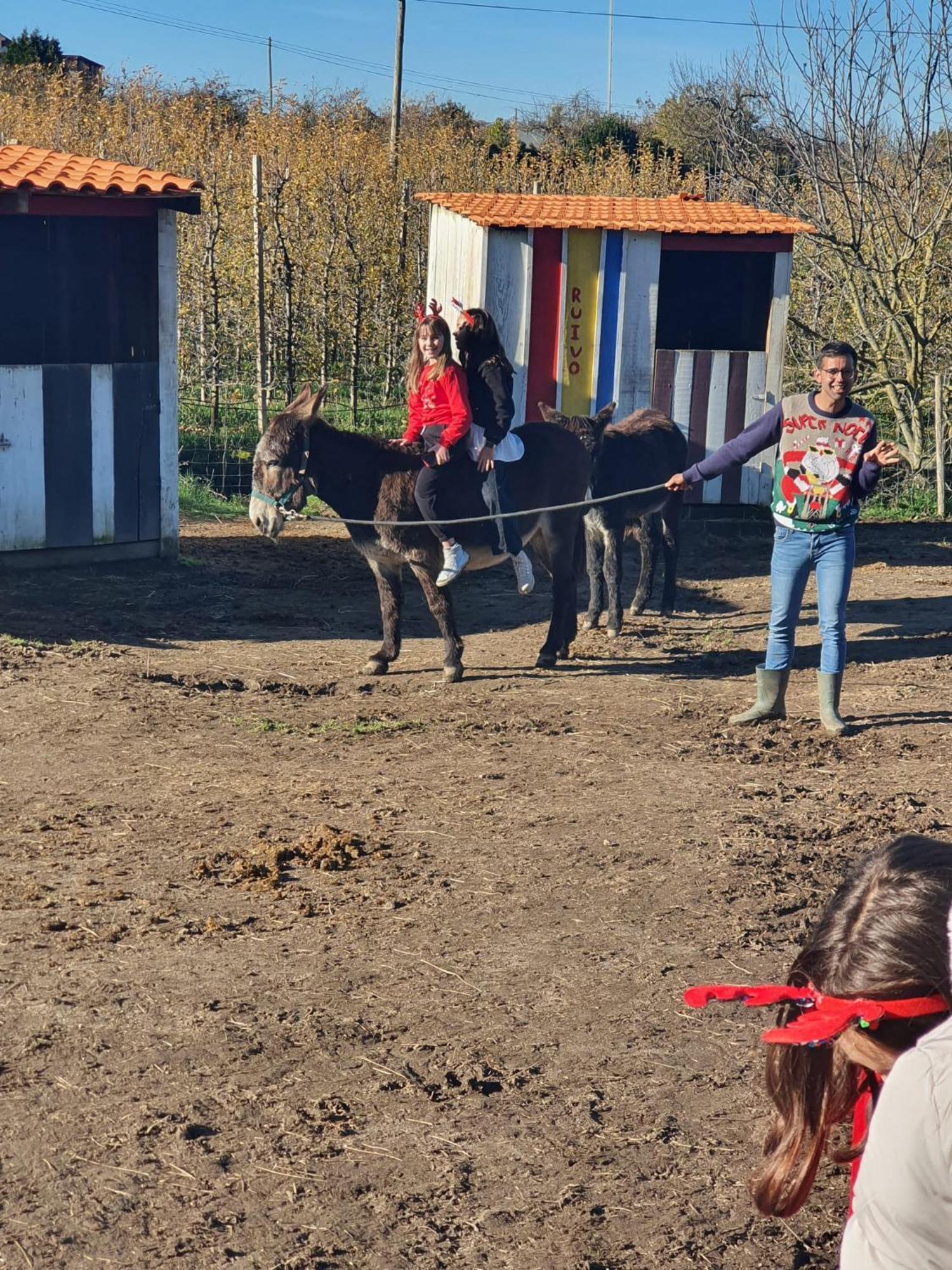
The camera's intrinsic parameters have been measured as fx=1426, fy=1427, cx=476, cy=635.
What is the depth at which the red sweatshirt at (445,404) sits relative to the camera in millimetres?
8492

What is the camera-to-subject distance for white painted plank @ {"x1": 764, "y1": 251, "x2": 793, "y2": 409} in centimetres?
1275

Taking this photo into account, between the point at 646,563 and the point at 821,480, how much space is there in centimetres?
358

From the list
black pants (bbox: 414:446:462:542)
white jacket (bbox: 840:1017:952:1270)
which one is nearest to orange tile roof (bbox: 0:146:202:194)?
black pants (bbox: 414:446:462:542)

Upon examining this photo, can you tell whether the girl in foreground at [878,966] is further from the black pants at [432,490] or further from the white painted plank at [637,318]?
the white painted plank at [637,318]

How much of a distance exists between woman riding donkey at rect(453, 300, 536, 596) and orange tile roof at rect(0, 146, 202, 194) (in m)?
3.29

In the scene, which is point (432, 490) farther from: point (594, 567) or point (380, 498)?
point (594, 567)

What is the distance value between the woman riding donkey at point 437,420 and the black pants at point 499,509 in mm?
266

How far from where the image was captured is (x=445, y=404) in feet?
28.1

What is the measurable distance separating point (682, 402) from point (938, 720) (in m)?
5.74

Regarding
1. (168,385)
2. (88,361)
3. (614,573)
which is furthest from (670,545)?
(88,361)

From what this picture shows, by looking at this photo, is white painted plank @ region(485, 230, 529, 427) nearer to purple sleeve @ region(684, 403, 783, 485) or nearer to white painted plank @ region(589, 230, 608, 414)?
white painted plank @ region(589, 230, 608, 414)

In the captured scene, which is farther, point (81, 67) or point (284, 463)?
point (81, 67)

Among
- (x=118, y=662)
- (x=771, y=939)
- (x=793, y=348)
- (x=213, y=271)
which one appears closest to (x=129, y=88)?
(x=213, y=271)

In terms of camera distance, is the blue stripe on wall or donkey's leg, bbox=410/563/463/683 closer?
donkey's leg, bbox=410/563/463/683
